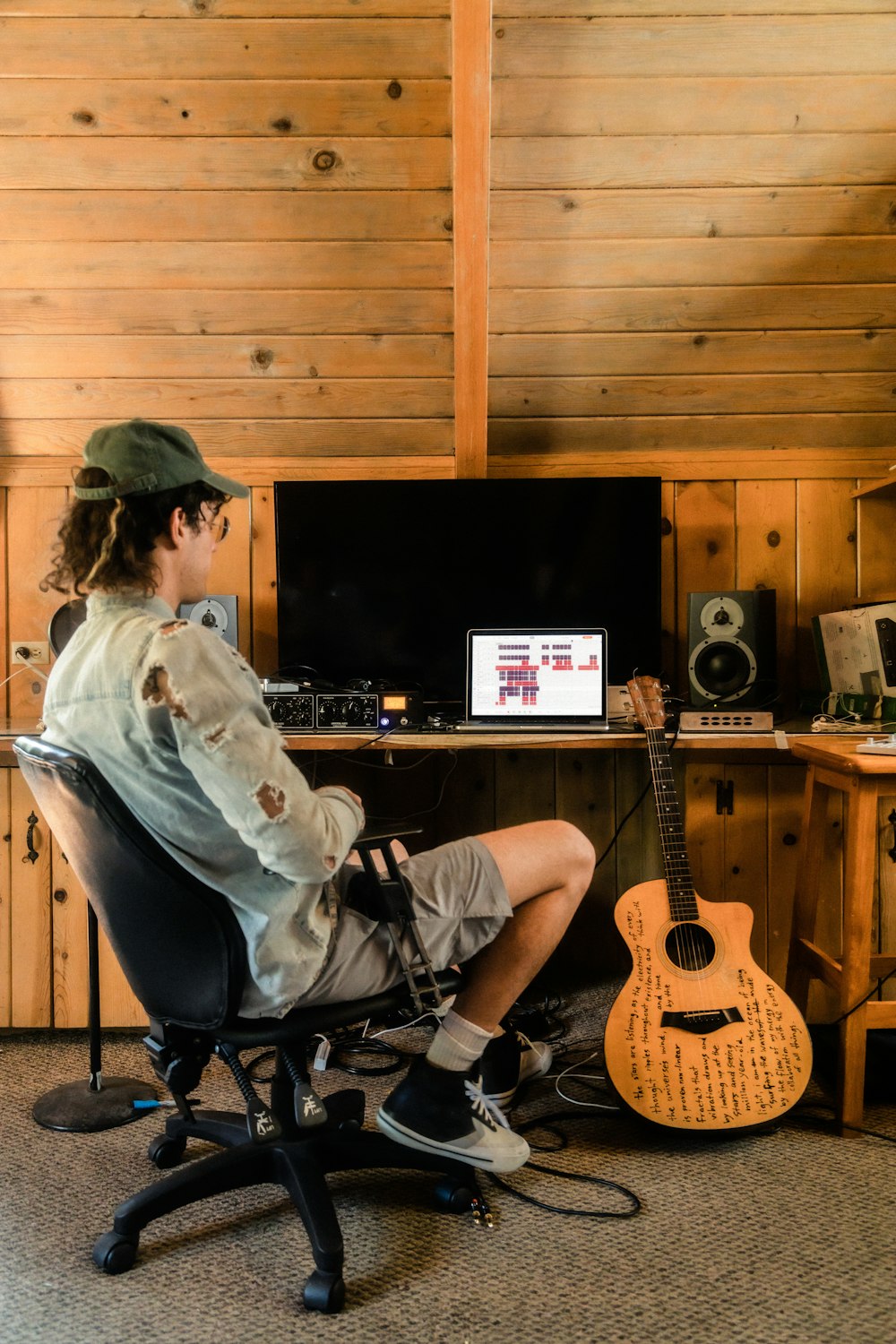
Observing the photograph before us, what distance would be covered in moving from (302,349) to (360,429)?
28 centimetres

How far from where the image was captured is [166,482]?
139 cm

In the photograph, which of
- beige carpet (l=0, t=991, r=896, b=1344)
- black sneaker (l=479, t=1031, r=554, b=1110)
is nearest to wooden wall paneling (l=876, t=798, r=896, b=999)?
beige carpet (l=0, t=991, r=896, b=1344)

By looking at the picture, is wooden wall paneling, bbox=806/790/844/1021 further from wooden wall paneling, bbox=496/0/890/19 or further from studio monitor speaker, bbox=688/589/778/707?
wooden wall paneling, bbox=496/0/890/19

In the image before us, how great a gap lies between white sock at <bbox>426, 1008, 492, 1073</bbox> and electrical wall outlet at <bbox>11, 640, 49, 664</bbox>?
188cm

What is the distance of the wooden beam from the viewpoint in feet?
6.88

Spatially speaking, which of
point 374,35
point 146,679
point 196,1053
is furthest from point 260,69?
point 196,1053

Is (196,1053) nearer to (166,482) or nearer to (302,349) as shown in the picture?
(166,482)

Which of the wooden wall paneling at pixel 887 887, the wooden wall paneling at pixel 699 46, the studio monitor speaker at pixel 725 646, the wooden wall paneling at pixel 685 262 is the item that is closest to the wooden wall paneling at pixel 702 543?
the studio monitor speaker at pixel 725 646

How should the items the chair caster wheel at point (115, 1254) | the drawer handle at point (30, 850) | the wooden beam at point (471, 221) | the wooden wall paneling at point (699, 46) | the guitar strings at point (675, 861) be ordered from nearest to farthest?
the chair caster wheel at point (115, 1254) → the guitar strings at point (675, 861) → the wooden beam at point (471, 221) → the wooden wall paneling at point (699, 46) → the drawer handle at point (30, 850)

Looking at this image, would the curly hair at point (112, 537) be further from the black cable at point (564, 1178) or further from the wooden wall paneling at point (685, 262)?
the wooden wall paneling at point (685, 262)

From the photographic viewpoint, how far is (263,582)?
114 inches

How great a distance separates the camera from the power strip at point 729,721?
7.55ft

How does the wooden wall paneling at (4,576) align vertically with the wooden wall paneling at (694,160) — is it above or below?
below

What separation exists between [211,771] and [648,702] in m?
1.26
